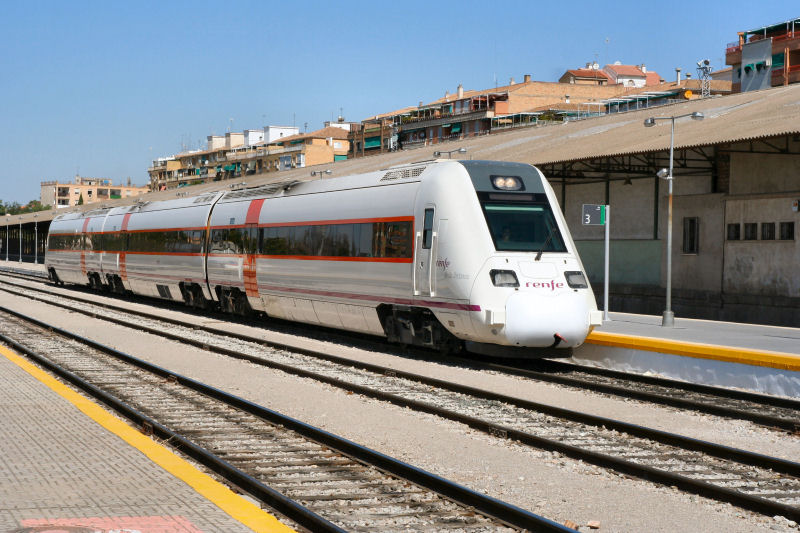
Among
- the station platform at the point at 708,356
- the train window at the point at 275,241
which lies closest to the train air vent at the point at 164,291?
the train window at the point at 275,241

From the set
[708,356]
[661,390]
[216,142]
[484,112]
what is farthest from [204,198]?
[216,142]

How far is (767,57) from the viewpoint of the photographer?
Answer: 77.6 metres

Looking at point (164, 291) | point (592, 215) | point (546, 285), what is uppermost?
point (592, 215)

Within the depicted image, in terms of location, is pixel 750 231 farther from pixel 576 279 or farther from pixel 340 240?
pixel 576 279

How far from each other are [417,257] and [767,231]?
44.0 ft

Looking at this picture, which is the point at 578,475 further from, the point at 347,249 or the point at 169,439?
the point at 347,249

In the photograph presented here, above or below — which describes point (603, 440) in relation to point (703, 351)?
below

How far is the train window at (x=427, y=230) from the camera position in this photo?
15789 millimetres

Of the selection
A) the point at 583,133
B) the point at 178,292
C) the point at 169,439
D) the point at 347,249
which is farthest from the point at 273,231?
the point at 583,133

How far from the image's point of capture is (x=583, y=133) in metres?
35.3

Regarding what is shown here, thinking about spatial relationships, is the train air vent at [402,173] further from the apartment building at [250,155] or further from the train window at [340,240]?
the apartment building at [250,155]

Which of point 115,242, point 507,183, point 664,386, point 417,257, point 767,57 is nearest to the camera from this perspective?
point 664,386

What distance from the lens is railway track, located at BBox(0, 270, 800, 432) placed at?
11.2 metres

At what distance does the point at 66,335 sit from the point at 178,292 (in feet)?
26.9
